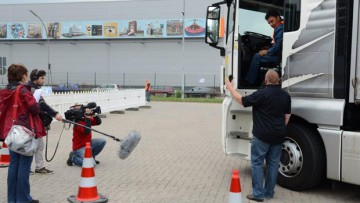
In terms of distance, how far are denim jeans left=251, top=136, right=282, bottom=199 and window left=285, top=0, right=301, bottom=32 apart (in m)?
1.67

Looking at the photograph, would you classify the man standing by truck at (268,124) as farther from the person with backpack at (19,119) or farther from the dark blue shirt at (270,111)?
the person with backpack at (19,119)

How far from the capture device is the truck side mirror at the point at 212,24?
726 centimetres

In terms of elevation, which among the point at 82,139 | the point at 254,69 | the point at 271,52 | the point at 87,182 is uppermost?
the point at 271,52

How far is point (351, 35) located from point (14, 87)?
4.25 m

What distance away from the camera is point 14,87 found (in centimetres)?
503

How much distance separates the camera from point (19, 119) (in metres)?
5.01

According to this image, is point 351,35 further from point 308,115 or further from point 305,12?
point 308,115

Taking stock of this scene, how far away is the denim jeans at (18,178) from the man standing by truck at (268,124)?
2873 mm

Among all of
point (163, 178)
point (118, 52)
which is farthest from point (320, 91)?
point (118, 52)

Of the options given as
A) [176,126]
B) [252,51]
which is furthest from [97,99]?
[252,51]

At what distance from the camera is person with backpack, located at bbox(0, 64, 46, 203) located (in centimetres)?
500

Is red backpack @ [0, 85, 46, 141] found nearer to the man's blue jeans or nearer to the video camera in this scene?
the video camera

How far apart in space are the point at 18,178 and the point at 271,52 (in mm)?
4003

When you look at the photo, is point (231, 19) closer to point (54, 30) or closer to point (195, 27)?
point (195, 27)
